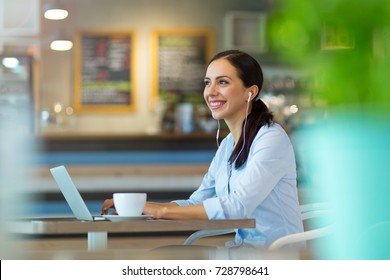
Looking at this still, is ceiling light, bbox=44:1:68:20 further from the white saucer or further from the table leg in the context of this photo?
the white saucer

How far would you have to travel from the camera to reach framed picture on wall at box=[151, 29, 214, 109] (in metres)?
7.37

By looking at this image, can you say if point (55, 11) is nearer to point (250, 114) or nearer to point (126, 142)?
point (126, 142)

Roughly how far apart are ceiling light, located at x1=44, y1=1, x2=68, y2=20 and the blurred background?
5 centimetres

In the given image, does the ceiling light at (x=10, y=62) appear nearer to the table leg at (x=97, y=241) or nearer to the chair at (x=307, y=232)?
the chair at (x=307, y=232)

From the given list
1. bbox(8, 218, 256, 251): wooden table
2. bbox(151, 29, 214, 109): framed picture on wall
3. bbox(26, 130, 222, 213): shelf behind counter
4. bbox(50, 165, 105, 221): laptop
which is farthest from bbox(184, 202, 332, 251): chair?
bbox(151, 29, 214, 109): framed picture on wall

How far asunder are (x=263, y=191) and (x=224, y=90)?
0.36m

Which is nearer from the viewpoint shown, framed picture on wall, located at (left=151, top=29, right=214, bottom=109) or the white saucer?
the white saucer

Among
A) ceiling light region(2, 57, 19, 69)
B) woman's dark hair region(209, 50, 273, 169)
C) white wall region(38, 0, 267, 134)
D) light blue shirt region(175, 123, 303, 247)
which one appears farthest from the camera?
white wall region(38, 0, 267, 134)

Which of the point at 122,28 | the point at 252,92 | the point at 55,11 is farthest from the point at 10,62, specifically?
the point at 252,92

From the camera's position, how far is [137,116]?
7414 millimetres

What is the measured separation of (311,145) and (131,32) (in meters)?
6.28

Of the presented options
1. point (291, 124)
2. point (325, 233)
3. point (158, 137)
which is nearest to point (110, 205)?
point (325, 233)

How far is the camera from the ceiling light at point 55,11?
7.01m

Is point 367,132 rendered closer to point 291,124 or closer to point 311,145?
point 311,145
